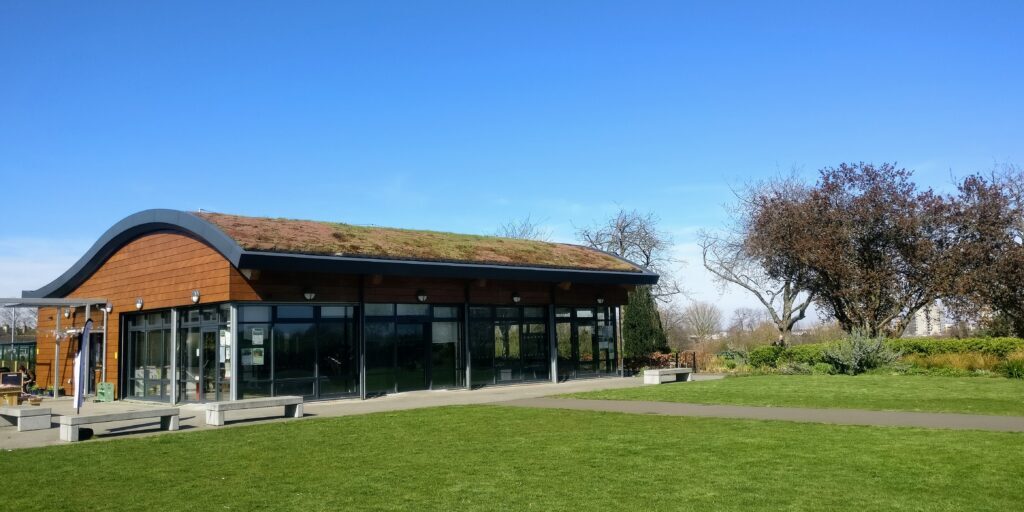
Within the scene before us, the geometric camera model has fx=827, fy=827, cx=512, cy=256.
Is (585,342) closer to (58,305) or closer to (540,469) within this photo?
(58,305)

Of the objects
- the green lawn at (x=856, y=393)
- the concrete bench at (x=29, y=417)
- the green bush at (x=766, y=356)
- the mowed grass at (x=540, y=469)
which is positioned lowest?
the mowed grass at (x=540, y=469)

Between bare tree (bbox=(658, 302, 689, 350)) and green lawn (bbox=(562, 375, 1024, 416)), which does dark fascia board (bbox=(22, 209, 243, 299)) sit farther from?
bare tree (bbox=(658, 302, 689, 350))

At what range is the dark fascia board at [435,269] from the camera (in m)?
19.4

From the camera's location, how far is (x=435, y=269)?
73.8ft

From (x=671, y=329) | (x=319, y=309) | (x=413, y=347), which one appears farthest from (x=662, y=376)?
(x=671, y=329)

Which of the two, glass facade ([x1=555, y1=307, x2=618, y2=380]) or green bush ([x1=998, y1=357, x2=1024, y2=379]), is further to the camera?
glass facade ([x1=555, y1=307, x2=618, y2=380])

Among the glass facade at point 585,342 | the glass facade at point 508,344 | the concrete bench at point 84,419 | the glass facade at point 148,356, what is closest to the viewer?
the concrete bench at point 84,419

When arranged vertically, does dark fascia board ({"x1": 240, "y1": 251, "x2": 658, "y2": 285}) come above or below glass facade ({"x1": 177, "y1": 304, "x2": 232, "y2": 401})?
above

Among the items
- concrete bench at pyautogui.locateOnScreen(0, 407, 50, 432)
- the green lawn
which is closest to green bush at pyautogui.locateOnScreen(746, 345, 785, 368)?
the green lawn

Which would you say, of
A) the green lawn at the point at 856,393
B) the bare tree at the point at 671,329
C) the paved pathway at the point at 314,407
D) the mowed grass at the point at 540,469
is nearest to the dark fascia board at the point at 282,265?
the paved pathway at the point at 314,407

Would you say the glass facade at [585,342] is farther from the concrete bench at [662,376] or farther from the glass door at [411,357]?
the glass door at [411,357]

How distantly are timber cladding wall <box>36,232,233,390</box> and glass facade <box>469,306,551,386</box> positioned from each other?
7632 millimetres

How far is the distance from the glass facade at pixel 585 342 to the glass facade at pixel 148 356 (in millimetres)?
11593

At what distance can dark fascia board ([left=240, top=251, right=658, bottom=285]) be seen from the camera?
19422 millimetres
